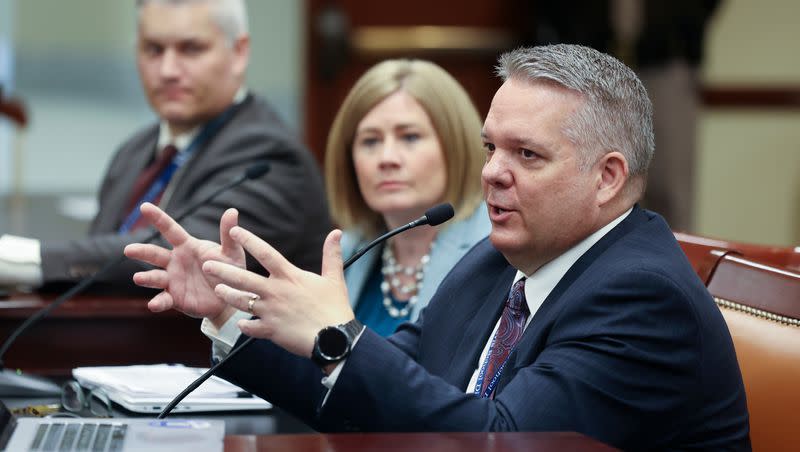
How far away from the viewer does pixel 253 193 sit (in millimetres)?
3154

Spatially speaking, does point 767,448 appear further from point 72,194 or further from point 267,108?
point 72,194

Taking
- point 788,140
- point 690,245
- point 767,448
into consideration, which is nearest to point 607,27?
point 788,140

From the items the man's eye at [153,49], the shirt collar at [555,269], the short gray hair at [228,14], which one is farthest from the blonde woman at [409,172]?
the shirt collar at [555,269]

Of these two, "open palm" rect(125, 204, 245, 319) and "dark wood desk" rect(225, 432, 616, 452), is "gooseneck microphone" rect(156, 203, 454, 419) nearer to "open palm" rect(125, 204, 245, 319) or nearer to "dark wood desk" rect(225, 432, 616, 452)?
"open palm" rect(125, 204, 245, 319)

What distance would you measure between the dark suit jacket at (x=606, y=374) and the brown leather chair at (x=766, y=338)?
13 cm

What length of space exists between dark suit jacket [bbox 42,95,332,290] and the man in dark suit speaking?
48.6 inches

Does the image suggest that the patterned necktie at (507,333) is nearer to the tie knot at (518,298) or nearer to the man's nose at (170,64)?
the tie knot at (518,298)

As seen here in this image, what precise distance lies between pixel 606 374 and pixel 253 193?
5.70ft

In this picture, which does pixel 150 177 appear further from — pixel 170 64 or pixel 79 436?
pixel 79 436

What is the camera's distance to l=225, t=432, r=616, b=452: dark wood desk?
52.2 inches

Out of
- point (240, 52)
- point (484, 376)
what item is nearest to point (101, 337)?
point (240, 52)

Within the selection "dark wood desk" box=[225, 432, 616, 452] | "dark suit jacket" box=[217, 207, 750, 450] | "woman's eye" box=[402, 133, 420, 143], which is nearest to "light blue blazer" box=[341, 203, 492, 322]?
"woman's eye" box=[402, 133, 420, 143]

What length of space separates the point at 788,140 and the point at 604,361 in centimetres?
542

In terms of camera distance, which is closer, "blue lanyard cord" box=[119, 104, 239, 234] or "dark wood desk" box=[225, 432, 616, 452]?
"dark wood desk" box=[225, 432, 616, 452]
